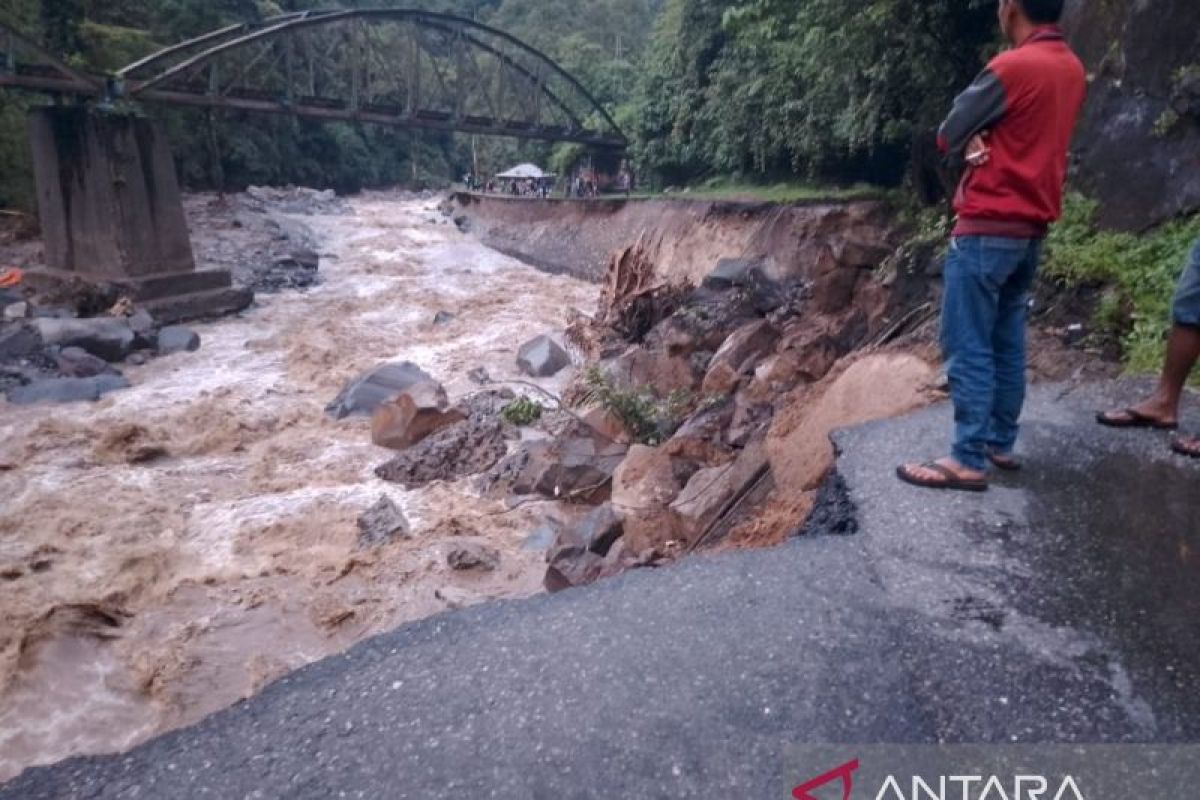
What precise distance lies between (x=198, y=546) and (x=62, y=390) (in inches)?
227

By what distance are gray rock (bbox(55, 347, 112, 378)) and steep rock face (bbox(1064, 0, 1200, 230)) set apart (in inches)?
486

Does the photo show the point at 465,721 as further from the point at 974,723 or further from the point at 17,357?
the point at 17,357

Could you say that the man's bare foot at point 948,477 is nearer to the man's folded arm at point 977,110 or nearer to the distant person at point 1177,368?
the distant person at point 1177,368

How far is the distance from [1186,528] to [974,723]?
1511 mm

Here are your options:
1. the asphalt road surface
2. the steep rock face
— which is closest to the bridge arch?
the steep rock face

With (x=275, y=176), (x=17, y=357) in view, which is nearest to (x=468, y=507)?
(x=17, y=357)

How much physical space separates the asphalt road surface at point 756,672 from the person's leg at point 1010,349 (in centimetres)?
33

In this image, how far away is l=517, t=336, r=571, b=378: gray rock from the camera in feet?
41.1

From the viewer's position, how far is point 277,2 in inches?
1930

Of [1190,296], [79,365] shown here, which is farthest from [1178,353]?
[79,365]

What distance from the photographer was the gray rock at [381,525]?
7.01 metres

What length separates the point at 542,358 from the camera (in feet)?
41.4

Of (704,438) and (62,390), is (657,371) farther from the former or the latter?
(62,390)

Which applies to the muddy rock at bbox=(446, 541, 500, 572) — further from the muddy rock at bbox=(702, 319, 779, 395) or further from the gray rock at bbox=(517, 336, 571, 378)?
the gray rock at bbox=(517, 336, 571, 378)
